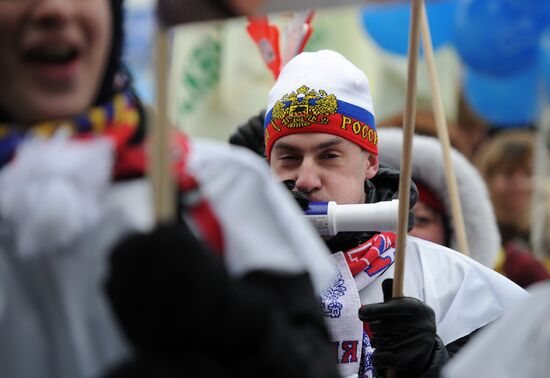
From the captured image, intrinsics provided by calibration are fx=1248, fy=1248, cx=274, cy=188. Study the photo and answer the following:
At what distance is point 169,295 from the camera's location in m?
1.59

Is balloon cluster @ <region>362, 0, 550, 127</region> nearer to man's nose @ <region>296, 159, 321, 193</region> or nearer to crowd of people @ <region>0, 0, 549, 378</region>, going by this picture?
man's nose @ <region>296, 159, 321, 193</region>

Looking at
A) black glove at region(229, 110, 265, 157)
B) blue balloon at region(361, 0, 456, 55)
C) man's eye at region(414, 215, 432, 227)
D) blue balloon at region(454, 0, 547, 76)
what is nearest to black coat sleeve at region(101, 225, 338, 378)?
black glove at region(229, 110, 265, 157)

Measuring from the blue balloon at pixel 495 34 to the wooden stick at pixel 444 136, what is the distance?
102 inches

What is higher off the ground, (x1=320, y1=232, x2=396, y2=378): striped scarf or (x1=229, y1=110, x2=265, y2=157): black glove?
(x1=229, y1=110, x2=265, y2=157): black glove

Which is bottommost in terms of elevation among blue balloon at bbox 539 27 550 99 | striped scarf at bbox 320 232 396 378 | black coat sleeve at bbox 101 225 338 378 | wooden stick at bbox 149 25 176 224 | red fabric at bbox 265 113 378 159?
blue balloon at bbox 539 27 550 99

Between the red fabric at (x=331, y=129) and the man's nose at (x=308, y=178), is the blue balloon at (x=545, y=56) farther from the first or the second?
the man's nose at (x=308, y=178)

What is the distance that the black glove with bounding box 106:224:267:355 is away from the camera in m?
1.59

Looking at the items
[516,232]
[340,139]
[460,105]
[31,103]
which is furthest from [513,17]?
[31,103]

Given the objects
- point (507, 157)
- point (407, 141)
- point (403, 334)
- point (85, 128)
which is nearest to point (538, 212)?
point (507, 157)

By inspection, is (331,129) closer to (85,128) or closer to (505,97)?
(85,128)

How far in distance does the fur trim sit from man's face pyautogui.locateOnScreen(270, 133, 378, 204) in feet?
2.61

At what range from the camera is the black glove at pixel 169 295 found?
1.59 metres

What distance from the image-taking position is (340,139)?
3.34 meters

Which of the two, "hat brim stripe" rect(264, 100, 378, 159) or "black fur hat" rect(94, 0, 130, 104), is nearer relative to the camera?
"black fur hat" rect(94, 0, 130, 104)
